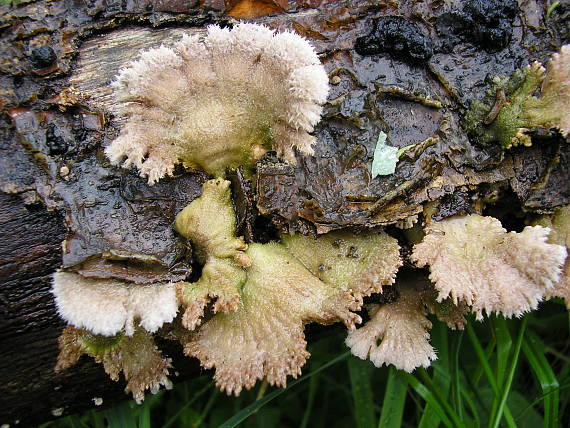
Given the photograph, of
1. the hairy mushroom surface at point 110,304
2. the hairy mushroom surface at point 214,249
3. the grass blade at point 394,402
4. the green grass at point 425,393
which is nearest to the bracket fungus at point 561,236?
the green grass at point 425,393

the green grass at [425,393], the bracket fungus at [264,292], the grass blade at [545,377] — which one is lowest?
the green grass at [425,393]

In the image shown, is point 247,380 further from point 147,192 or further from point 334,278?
point 147,192

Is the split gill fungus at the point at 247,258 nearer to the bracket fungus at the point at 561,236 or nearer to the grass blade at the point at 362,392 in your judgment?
the bracket fungus at the point at 561,236

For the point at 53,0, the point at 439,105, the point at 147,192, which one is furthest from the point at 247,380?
the point at 53,0

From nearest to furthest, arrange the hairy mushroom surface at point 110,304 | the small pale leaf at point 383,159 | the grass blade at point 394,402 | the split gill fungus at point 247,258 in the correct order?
the hairy mushroom surface at point 110,304 → the split gill fungus at point 247,258 → the small pale leaf at point 383,159 → the grass blade at point 394,402

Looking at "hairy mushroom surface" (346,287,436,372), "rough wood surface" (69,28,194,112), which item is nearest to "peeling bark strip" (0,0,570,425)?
"rough wood surface" (69,28,194,112)

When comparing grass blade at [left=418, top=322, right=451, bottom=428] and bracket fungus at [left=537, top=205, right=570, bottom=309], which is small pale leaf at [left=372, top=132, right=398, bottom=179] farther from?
grass blade at [left=418, top=322, right=451, bottom=428]
